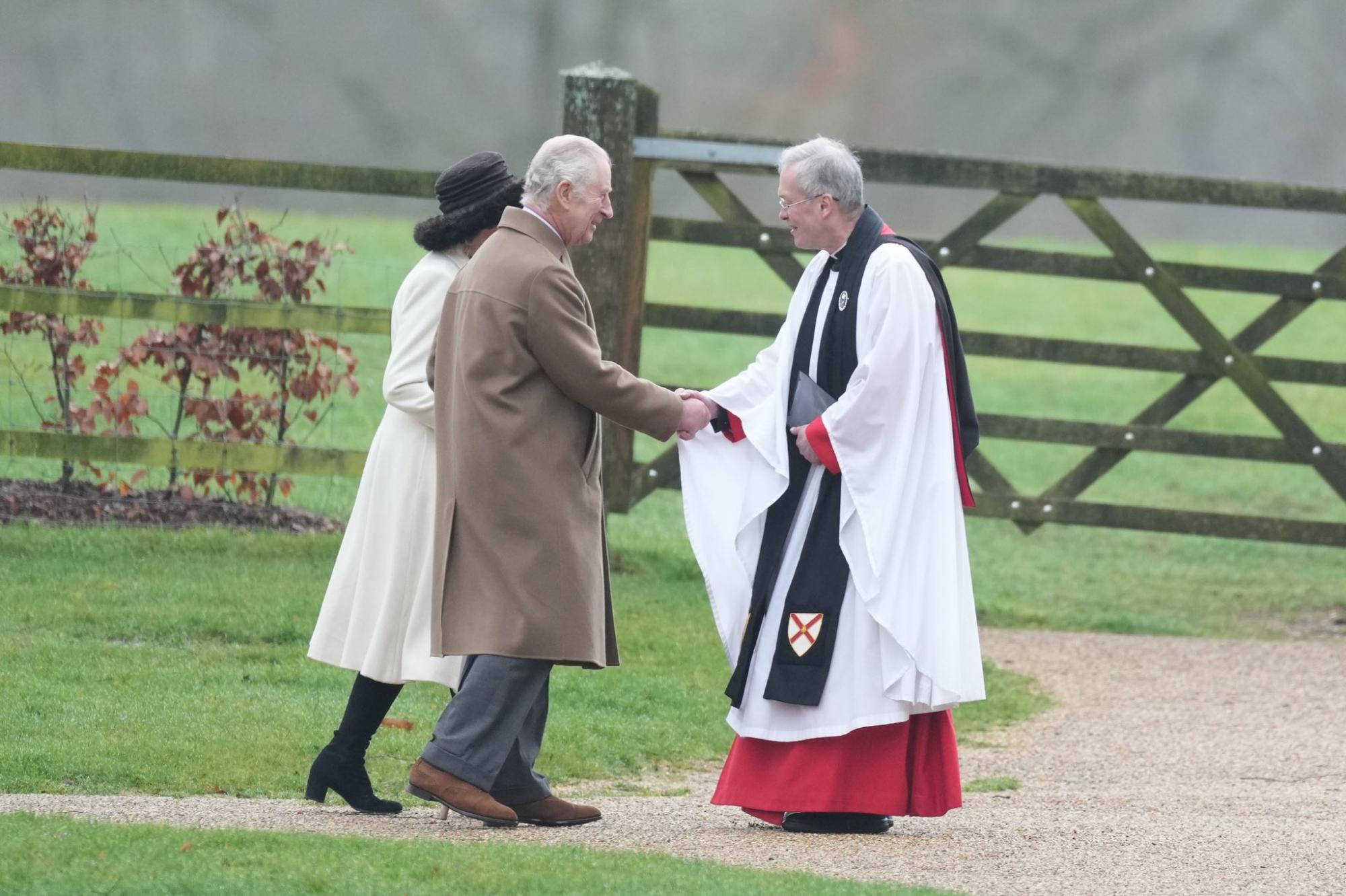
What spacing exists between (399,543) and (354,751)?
0.59 meters

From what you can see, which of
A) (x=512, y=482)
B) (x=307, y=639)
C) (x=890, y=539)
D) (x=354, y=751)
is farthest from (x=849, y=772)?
(x=307, y=639)

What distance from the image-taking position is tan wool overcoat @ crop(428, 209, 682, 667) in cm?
445

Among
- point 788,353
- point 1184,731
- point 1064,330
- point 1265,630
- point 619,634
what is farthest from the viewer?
point 1064,330

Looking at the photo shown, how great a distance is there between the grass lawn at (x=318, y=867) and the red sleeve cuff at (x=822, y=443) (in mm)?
1242

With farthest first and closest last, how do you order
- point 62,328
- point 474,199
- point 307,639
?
point 62,328 < point 307,639 < point 474,199

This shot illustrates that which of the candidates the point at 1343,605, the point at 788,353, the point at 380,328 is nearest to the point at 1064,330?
the point at 1343,605

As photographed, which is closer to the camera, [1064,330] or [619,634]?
[619,634]

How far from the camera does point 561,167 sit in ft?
14.9

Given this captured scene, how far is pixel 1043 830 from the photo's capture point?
4.80 m

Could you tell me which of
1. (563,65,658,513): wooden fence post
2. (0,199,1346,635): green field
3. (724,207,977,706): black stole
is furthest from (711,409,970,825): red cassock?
(0,199,1346,635): green field

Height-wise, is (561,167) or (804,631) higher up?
(561,167)

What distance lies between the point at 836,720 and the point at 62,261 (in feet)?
16.9

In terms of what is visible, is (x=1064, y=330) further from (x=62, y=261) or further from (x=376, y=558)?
(x=376, y=558)

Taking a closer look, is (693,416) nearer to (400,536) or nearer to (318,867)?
(400,536)
